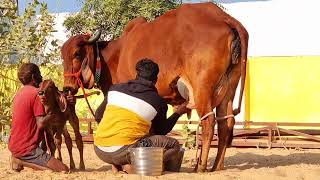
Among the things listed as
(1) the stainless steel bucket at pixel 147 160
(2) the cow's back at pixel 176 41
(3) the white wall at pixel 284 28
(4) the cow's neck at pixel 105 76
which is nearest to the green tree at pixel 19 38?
(4) the cow's neck at pixel 105 76

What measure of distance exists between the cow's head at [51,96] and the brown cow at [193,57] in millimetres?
1381

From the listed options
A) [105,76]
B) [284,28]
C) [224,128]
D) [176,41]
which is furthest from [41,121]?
[284,28]

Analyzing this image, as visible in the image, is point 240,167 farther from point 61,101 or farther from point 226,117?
point 61,101

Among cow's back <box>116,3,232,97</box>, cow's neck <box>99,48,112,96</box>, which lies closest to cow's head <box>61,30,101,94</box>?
cow's neck <box>99,48,112,96</box>

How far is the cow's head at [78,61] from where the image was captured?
10.1 meters

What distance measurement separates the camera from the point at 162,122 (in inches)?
308

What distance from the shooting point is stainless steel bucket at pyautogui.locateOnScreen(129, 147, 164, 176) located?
23.7 feet

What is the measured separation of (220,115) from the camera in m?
9.35

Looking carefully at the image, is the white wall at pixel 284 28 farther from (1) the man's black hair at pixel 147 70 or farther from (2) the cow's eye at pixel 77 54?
(1) the man's black hair at pixel 147 70

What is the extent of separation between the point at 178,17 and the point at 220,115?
1549 millimetres

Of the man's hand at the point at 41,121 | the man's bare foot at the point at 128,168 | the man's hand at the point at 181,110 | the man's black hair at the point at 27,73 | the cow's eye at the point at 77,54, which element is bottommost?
the man's bare foot at the point at 128,168

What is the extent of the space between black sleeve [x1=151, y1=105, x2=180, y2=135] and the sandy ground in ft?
1.92

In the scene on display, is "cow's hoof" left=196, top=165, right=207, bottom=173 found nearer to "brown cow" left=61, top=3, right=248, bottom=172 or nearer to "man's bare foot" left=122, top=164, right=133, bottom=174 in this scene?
"brown cow" left=61, top=3, right=248, bottom=172

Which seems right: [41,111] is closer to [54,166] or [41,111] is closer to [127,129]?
[54,166]
